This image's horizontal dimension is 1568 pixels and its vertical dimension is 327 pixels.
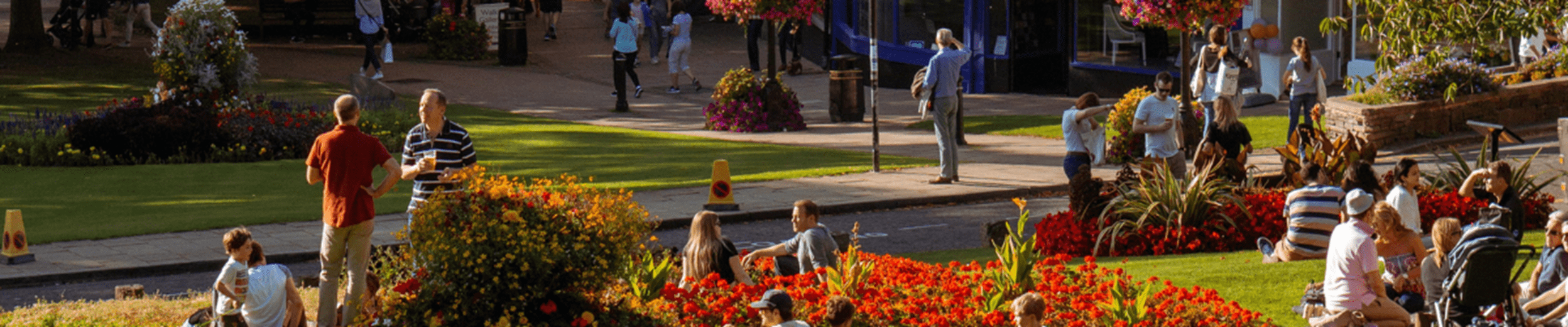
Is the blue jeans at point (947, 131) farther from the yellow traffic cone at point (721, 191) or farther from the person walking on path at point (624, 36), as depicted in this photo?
the person walking on path at point (624, 36)

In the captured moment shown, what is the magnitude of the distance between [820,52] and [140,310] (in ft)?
76.8

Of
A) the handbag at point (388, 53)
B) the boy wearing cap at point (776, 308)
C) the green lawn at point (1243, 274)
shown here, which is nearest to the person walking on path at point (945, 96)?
the green lawn at point (1243, 274)

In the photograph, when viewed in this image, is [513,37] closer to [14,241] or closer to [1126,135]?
[1126,135]

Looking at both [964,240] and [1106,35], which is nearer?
[964,240]

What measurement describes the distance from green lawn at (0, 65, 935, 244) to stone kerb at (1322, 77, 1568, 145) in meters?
4.80

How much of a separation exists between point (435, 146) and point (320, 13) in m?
26.1

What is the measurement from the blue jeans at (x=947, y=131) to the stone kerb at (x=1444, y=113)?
460 cm

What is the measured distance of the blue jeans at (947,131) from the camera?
15.3 meters

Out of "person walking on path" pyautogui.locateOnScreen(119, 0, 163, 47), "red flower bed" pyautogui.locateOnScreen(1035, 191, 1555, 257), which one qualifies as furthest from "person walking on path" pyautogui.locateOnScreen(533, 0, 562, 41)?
"red flower bed" pyautogui.locateOnScreen(1035, 191, 1555, 257)

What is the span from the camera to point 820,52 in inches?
1251

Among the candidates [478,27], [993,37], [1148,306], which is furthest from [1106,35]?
[1148,306]

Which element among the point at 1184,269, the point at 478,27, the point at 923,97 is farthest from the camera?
the point at 478,27

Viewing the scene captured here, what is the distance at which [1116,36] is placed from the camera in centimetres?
2519

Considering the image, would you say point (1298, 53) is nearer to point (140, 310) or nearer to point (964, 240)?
point (964, 240)
